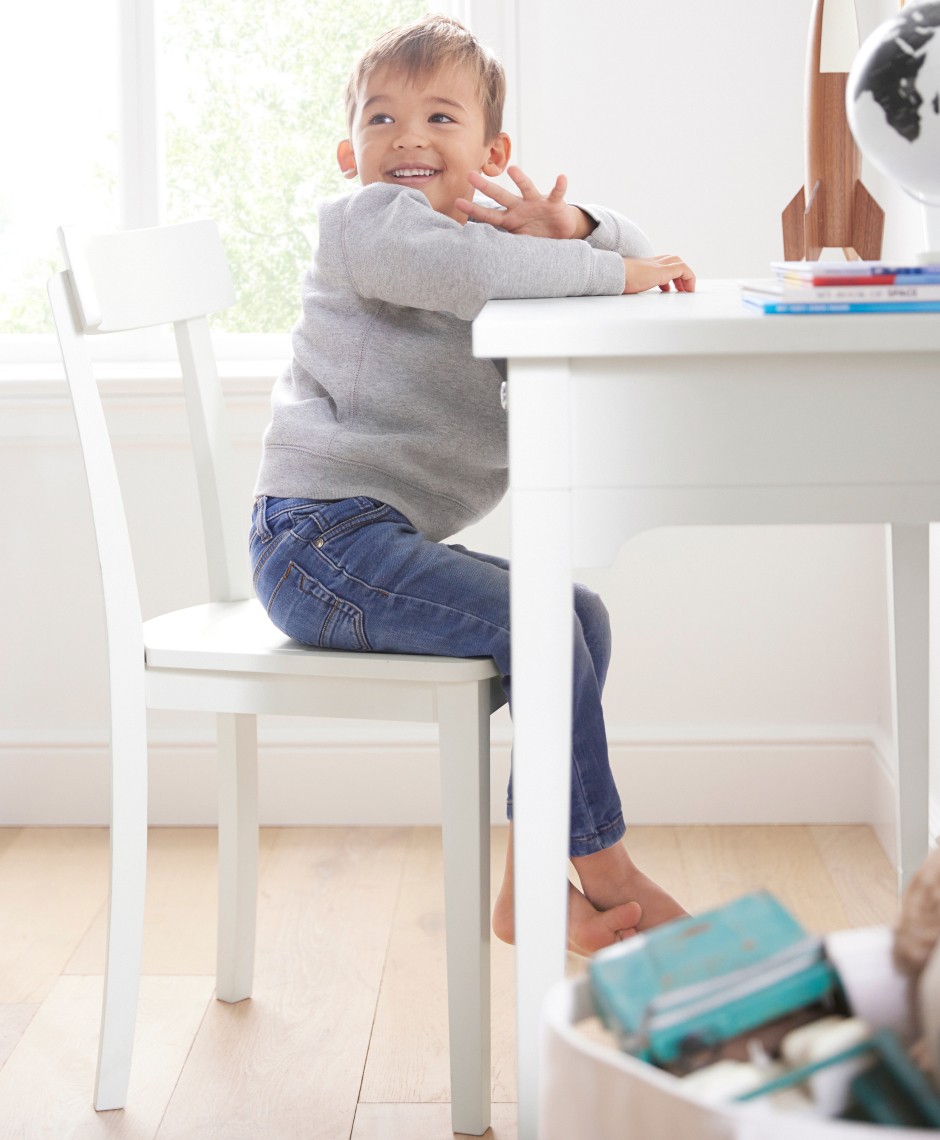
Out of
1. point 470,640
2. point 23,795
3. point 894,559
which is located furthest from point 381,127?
point 23,795

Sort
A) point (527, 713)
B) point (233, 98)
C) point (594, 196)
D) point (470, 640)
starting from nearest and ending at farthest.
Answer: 1. point (527, 713)
2. point (470, 640)
3. point (594, 196)
4. point (233, 98)

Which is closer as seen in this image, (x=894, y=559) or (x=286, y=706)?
(x=286, y=706)

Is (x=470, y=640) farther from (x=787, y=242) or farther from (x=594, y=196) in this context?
(x=594, y=196)

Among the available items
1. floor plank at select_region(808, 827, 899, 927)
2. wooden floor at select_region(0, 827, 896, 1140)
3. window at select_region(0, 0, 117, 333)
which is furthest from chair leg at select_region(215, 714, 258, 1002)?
window at select_region(0, 0, 117, 333)

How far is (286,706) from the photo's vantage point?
4.42ft

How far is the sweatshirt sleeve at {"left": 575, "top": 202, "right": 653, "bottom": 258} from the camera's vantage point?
1.44m

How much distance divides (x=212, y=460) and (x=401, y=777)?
813 millimetres

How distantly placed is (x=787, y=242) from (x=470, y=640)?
1.90 ft

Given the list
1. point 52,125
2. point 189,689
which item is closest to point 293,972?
point 189,689

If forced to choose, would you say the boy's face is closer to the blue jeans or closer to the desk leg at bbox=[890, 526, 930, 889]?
the blue jeans

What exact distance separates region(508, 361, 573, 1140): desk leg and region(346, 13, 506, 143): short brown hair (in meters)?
0.68

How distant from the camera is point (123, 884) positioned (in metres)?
1.37

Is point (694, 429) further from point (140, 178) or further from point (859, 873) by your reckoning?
point (140, 178)

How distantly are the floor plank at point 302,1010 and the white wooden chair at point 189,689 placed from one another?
11 centimetres
